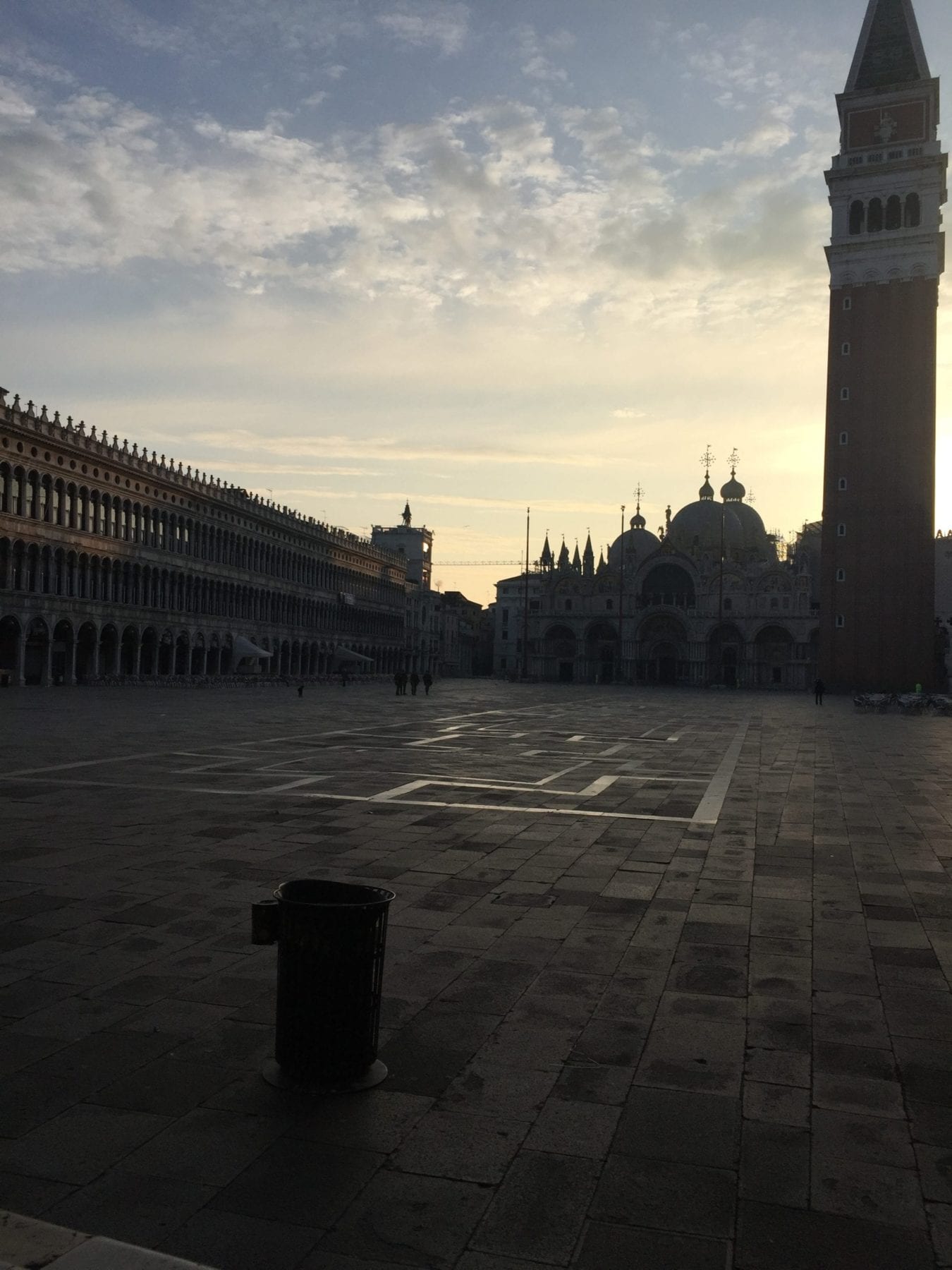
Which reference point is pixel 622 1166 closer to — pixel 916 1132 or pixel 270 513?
pixel 916 1132

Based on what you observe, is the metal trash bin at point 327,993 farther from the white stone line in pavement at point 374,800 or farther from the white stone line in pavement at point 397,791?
the white stone line in pavement at point 397,791

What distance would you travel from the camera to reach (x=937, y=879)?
9117 mm

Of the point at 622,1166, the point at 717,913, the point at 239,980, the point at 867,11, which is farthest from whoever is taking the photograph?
the point at 867,11

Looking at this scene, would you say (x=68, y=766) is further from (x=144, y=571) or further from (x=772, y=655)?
(x=772, y=655)

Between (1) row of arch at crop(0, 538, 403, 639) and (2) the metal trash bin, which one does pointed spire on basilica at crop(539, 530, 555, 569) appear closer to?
(1) row of arch at crop(0, 538, 403, 639)

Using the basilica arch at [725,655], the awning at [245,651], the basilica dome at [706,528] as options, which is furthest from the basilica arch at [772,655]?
the awning at [245,651]

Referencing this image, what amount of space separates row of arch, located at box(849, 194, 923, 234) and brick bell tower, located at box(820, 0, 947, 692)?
71 mm

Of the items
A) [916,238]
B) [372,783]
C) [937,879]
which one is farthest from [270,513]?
[937,879]

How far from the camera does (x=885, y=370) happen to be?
70062mm

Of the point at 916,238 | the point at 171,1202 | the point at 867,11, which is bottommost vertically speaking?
the point at 171,1202

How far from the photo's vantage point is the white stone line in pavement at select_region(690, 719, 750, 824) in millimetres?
12602

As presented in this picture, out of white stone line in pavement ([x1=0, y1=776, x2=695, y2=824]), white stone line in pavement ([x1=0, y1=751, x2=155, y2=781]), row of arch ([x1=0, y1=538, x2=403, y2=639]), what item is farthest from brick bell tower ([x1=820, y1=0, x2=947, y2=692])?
white stone line in pavement ([x1=0, y1=776, x2=695, y2=824])

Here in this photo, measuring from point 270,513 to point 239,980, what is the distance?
258ft

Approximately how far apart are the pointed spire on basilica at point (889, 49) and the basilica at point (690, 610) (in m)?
37.1
